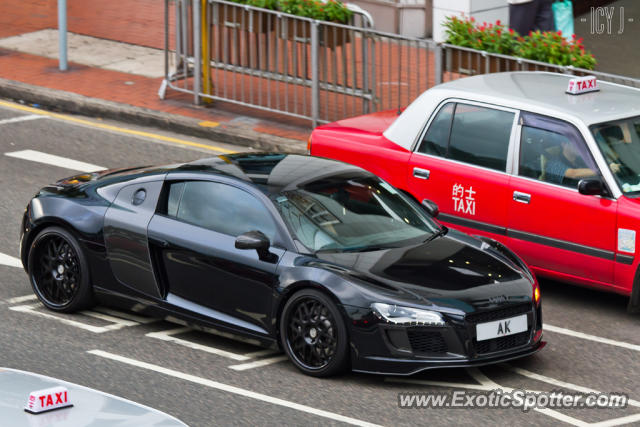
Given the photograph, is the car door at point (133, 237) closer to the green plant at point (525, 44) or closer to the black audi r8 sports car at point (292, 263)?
the black audi r8 sports car at point (292, 263)

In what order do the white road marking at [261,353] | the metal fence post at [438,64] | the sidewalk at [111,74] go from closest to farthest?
1. the white road marking at [261,353]
2. the metal fence post at [438,64]
3. the sidewalk at [111,74]

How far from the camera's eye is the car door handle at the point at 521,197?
9.59m

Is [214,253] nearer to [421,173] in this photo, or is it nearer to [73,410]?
[421,173]

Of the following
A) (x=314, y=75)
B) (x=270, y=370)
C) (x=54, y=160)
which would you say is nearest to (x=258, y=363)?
(x=270, y=370)

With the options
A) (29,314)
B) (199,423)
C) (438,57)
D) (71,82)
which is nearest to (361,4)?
(71,82)

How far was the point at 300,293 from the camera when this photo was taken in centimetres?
795

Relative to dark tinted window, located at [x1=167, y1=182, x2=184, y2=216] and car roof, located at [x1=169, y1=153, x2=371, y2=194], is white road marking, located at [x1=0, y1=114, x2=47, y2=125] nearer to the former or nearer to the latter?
car roof, located at [x1=169, y1=153, x2=371, y2=194]

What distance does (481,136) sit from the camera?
32.7 feet

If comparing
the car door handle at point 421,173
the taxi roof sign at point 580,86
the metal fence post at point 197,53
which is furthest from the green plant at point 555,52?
the metal fence post at point 197,53

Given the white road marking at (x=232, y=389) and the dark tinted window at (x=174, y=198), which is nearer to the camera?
the white road marking at (x=232, y=389)

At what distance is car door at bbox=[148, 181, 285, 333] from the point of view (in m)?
8.23

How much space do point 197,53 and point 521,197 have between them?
7.05m

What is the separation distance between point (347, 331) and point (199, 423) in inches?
44.7

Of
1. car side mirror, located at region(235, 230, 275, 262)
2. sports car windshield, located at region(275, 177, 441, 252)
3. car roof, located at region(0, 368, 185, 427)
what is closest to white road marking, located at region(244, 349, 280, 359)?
car side mirror, located at region(235, 230, 275, 262)
